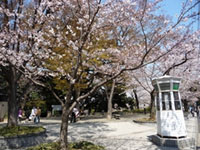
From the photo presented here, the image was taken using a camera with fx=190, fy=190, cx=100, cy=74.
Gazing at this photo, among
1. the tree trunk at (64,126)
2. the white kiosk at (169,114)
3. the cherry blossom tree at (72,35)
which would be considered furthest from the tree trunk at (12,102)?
the white kiosk at (169,114)

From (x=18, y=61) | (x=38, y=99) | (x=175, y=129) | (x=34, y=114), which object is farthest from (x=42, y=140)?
(x=38, y=99)

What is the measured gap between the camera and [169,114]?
7.39 m

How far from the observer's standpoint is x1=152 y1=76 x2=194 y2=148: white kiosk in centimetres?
711

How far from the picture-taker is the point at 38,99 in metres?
23.8

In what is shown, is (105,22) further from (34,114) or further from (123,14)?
(34,114)

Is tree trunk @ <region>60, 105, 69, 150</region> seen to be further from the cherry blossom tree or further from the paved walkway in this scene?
the paved walkway

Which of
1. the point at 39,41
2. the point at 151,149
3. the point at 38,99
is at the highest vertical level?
the point at 39,41

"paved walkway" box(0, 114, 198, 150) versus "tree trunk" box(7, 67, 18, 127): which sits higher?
"tree trunk" box(7, 67, 18, 127)

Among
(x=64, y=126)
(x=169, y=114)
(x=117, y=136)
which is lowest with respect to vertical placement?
(x=117, y=136)

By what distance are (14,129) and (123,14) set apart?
6.34m

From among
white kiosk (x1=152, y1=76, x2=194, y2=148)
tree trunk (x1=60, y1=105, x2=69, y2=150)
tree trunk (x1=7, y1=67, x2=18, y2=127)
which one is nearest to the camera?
tree trunk (x1=60, y1=105, x2=69, y2=150)

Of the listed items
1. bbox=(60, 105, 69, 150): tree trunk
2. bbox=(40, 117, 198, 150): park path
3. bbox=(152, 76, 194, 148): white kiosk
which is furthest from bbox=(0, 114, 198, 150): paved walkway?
bbox=(60, 105, 69, 150): tree trunk

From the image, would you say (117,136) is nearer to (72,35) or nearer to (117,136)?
(117,136)

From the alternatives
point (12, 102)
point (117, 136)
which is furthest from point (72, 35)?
point (117, 136)
